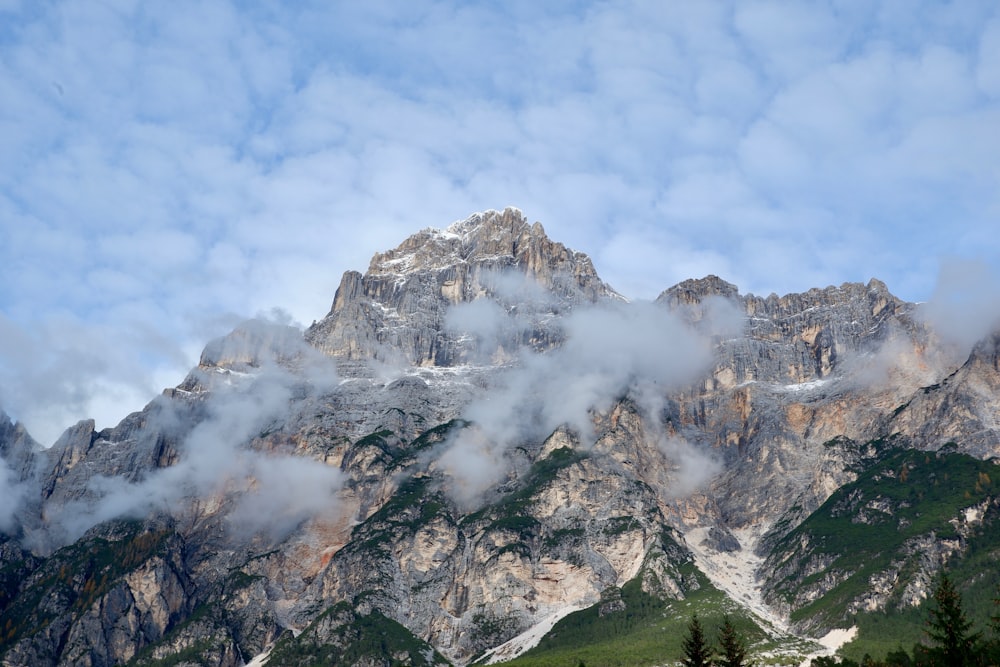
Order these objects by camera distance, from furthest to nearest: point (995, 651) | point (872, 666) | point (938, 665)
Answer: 1. point (872, 666)
2. point (995, 651)
3. point (938, 665)

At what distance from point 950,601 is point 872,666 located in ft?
152

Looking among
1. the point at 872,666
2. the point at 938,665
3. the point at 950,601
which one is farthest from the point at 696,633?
the point at 872,666

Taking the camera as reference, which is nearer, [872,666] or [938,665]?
[938,665]

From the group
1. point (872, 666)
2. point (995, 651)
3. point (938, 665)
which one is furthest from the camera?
point (872, 666)

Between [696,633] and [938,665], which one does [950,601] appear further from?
[696,633]

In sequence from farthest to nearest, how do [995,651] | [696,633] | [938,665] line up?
[995,651], [938,665], [696,633]

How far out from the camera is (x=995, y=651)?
174 metres

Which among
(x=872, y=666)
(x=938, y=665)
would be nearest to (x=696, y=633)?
(x=938, y=665)

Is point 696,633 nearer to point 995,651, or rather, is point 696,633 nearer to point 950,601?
point 950,601

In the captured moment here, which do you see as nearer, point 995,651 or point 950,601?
point 950,601

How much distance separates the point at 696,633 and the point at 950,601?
37.7m

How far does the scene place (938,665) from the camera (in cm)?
16325

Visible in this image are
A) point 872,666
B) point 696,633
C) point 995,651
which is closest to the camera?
point 696,633

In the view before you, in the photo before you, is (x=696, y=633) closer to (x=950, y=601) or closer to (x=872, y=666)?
(x=950, y=601)
